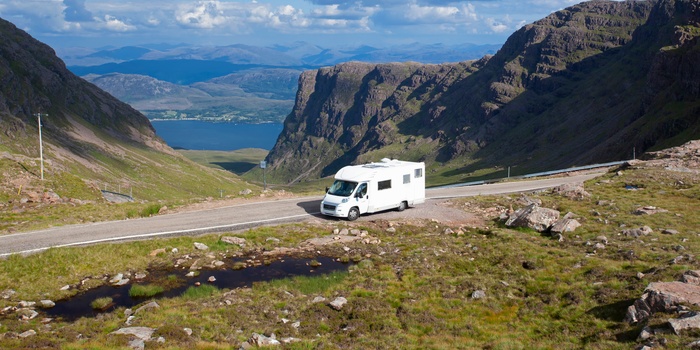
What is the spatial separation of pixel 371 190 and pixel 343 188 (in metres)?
1.94

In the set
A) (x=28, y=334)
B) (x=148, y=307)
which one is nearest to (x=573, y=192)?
(x=148, y=307)

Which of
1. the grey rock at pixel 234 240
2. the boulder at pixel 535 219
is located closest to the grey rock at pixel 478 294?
the boulder at pixel 535 219

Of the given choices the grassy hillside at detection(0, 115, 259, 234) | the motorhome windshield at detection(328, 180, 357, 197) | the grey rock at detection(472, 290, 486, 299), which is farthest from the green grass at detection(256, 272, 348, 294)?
the grassy hillside at detection(0, 115, 259, 234)

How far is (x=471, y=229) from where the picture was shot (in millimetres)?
33406

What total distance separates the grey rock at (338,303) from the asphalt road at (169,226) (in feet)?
43.7

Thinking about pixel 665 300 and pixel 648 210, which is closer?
pixel 665 300

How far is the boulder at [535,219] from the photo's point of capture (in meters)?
31.7

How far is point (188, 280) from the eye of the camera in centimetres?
2541

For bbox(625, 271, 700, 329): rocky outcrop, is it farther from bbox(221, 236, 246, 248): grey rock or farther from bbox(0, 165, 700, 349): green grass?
bbox(221, 236, 246, 248): grey rock

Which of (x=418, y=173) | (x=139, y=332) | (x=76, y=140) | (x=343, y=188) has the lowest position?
(x=139, y=332)

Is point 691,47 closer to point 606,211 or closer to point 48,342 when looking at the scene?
point 606,211

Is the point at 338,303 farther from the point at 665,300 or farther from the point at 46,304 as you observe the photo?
the point at 46,304

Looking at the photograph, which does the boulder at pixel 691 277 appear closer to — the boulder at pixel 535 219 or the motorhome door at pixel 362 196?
the boulder at pixel 535 219

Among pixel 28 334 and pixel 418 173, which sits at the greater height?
pixel 418 173
